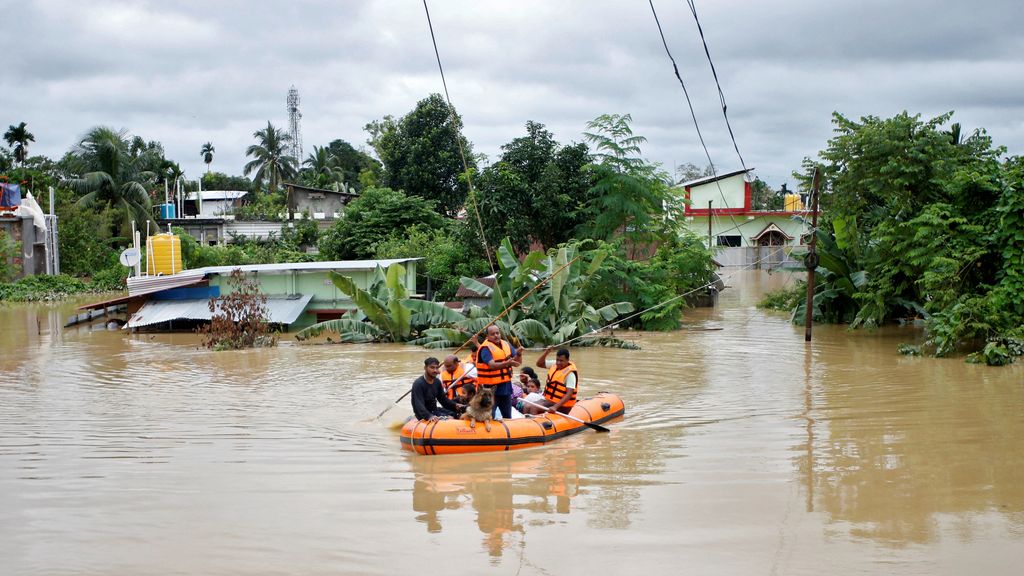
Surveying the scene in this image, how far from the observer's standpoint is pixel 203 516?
823 cm

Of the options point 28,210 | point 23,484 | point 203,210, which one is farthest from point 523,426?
point 203,210

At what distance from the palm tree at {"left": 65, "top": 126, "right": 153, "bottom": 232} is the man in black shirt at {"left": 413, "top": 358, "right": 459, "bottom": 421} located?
128ft

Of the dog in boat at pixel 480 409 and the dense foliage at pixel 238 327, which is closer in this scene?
the dog in boat at pixel 480 409

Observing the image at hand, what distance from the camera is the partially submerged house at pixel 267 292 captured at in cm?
2597

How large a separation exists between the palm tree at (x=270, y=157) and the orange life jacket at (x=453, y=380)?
50447 mm

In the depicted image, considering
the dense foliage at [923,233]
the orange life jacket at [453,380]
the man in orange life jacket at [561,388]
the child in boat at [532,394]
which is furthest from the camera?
the dense foliage at [923,233]

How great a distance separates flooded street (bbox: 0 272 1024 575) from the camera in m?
7.24

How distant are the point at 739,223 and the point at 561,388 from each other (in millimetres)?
40567

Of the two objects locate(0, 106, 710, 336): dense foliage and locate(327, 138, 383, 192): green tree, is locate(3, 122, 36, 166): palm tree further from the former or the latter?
locate(327, 138, 383, 192): green tree

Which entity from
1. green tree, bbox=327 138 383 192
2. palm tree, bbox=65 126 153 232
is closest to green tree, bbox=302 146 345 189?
green tree, bbox=327 138 383 192

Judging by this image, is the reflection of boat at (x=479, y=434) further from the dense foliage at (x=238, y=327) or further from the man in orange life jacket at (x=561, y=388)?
the dense foliage at (x=238, y=327)

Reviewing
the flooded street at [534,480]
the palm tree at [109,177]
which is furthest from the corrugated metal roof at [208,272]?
the palm tree at [109,177]

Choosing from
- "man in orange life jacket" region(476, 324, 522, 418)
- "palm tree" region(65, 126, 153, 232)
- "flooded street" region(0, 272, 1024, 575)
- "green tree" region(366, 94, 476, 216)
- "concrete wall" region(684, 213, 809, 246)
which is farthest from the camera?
"concrete wall" region(684, 213, 809, 246)

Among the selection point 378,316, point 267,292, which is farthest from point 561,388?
point 267,292
